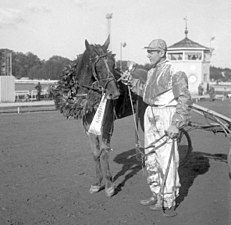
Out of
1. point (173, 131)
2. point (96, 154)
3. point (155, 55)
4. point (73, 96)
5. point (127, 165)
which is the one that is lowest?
point (127, 165)

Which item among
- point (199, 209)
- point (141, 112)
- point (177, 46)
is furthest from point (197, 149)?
point (177, 46)

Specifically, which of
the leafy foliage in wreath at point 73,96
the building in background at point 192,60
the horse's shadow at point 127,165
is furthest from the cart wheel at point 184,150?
the building in background at point 192,60

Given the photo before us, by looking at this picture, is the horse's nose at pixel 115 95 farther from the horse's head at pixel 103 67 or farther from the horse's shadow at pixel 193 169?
the horse's shadow at pixel 193 169

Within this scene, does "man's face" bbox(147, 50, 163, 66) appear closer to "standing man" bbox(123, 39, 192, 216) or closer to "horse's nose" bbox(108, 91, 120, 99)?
"standing man" bbox(123, 39, 192, 216)

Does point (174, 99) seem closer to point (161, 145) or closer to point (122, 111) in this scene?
point (161, 145)

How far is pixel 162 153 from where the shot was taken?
193 inches

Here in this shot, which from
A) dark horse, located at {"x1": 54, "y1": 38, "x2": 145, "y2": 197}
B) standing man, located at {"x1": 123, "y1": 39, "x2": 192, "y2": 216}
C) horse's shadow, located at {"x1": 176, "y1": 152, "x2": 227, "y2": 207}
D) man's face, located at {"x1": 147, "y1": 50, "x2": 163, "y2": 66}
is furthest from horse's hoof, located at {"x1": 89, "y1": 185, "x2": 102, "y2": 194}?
man's face, located at {"x1": 147, "y1": 50, "x2": 163, "y2": 66}

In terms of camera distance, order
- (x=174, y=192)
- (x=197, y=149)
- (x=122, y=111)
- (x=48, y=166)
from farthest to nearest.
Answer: (x=197, y=149) → (x=48, y=166) → (x=122, y=111) → (x=174, y=192)

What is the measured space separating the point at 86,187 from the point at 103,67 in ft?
6.78

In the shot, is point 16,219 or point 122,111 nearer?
point 16,219

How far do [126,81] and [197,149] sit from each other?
5.13m

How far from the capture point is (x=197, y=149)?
32.2 feet

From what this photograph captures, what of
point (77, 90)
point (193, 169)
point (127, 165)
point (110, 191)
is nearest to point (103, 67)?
point (77, 90)

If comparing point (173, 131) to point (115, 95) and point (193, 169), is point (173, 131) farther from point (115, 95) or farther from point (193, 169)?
point (193, 169)
